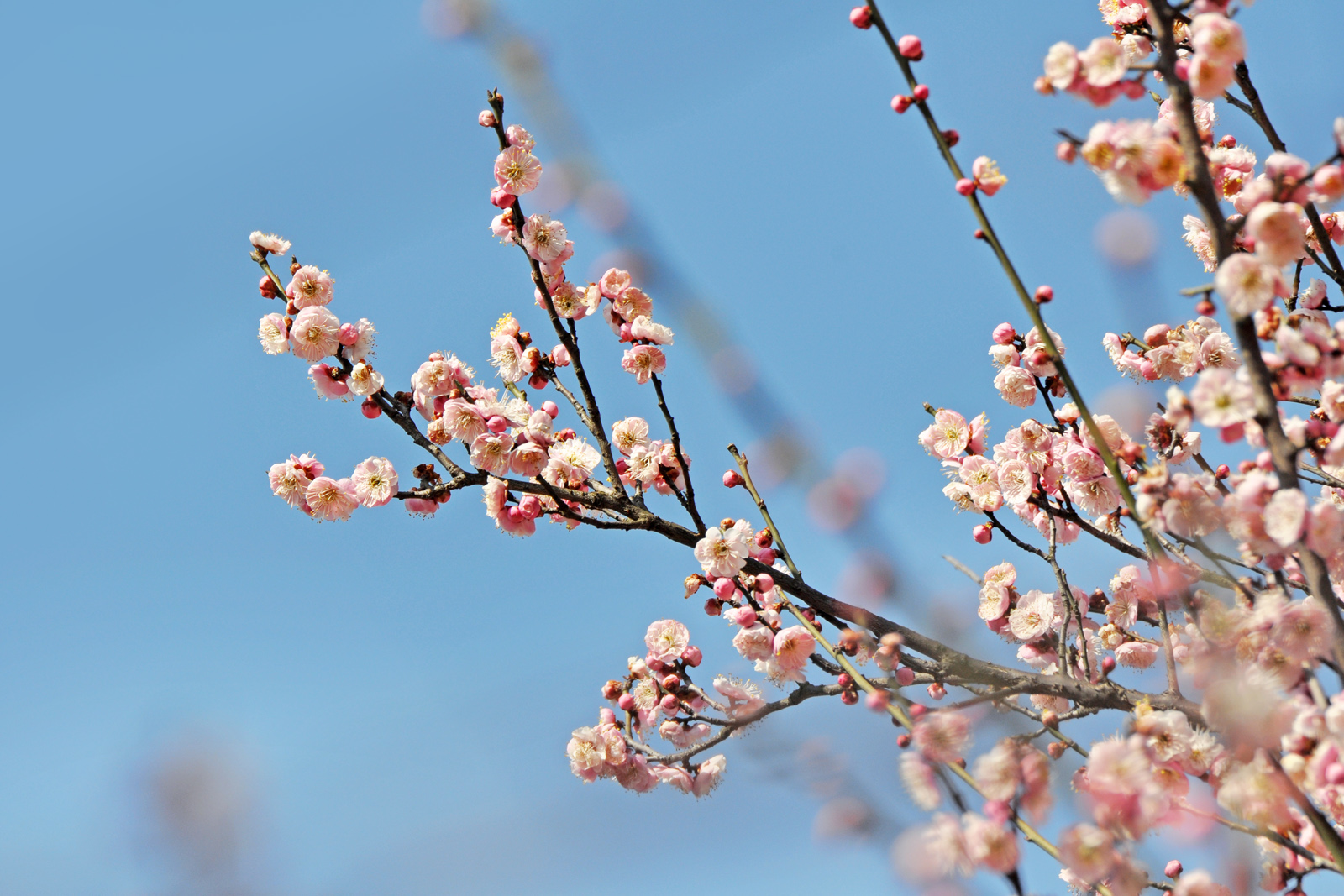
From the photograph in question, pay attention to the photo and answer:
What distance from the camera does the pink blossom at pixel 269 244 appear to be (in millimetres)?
3320

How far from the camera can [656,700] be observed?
337 centimetres

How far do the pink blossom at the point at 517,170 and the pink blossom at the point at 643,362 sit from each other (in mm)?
666

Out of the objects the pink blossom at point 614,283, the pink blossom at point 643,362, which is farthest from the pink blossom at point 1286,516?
the pink blossom at point 614,283

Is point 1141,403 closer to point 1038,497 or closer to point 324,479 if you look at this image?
point 1038,497

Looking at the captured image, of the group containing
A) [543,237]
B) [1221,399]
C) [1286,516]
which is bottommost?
[1286,516]

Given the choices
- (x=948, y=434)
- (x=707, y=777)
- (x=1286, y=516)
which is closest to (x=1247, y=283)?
(x=1286, y=516)

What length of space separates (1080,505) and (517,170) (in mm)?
2177

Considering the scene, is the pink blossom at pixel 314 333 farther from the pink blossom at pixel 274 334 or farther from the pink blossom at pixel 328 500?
the pink blossom at pixel 328 500

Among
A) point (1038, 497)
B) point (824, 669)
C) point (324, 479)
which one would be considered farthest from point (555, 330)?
point (1038, 497)

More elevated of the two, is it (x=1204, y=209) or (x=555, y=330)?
(x=555, y=330)

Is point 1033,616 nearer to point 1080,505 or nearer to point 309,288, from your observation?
point 1080,505

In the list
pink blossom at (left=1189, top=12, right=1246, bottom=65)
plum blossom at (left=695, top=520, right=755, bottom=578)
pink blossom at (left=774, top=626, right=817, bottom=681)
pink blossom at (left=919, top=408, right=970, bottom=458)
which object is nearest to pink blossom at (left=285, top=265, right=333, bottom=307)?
plum blossom at (left=695, top=520, right=755, bottom=578)

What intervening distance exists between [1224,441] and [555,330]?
191 centimetres

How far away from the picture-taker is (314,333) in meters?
3.21
